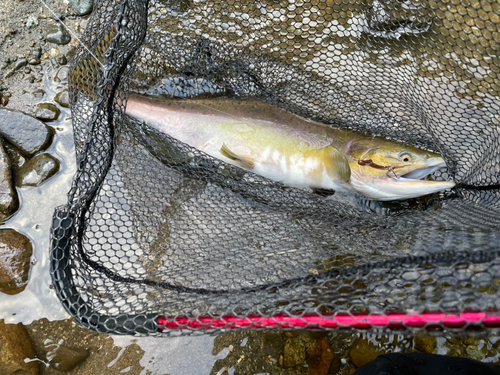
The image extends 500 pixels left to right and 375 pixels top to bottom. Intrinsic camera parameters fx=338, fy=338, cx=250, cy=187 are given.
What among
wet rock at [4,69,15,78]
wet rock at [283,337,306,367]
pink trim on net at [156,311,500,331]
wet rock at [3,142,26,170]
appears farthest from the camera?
wet rock at [4,69,15,78]

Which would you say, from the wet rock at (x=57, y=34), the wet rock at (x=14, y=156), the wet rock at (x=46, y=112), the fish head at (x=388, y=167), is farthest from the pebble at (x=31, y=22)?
the fish head at (x=388, y=167)

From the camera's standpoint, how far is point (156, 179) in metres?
2.64

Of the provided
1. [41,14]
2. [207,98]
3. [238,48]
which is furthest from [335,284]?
[41,14]

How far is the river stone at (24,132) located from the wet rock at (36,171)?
10 centimetres

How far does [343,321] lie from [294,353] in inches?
44.0

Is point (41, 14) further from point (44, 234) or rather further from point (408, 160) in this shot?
point (408, 160)

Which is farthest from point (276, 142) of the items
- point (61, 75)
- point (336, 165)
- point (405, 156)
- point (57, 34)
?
point (57, 34)

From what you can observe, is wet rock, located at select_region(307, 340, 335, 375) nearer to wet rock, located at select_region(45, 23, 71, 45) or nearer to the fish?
the fish

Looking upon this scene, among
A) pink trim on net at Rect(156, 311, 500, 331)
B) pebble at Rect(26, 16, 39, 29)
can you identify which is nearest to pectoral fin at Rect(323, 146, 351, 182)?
pink trim on net at Rect(156, 311, 500, 331)

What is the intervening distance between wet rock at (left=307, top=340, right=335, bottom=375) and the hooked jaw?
117 cm

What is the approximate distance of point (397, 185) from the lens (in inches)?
99.2

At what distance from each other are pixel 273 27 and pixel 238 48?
0.34m

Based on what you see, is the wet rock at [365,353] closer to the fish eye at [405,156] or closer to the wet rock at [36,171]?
the fish eye at [405,156]

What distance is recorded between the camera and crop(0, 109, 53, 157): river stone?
2768 mm
